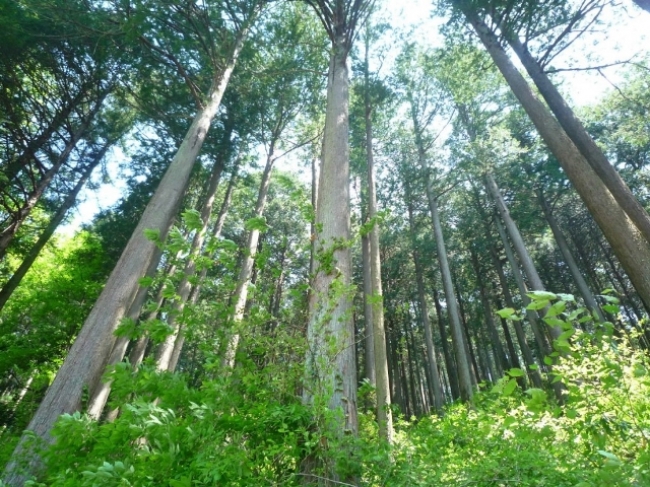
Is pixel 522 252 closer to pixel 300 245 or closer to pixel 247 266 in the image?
pixel 247 266

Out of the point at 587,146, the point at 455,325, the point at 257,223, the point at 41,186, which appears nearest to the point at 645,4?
the point at 587,146

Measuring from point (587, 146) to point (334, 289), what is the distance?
595cm

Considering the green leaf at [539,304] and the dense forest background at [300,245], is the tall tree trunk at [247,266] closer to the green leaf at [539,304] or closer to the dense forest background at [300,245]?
the dense forest background at [300,245]

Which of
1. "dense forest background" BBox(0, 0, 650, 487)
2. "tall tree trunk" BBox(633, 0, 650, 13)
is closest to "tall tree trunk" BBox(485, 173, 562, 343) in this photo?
"dense forest background" BBox(0, 0, 650, 487)

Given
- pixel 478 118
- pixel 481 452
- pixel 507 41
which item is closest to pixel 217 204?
pixel 478 118

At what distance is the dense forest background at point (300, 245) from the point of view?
187cm

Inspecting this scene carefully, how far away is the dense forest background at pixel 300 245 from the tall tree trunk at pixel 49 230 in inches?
3.0

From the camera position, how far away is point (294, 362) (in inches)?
95.6

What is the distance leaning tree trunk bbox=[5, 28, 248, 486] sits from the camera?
3.91 meters

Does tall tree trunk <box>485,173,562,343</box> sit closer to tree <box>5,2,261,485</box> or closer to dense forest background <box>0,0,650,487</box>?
dense forest background <box>0,0,650,487</box>

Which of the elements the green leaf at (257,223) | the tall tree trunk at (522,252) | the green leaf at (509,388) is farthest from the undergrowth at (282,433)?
the tall tree trunk at (522,252)

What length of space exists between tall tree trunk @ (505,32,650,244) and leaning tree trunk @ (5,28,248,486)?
6752 millimetres

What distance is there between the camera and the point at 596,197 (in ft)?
16.6

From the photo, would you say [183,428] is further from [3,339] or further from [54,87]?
[54,87]
